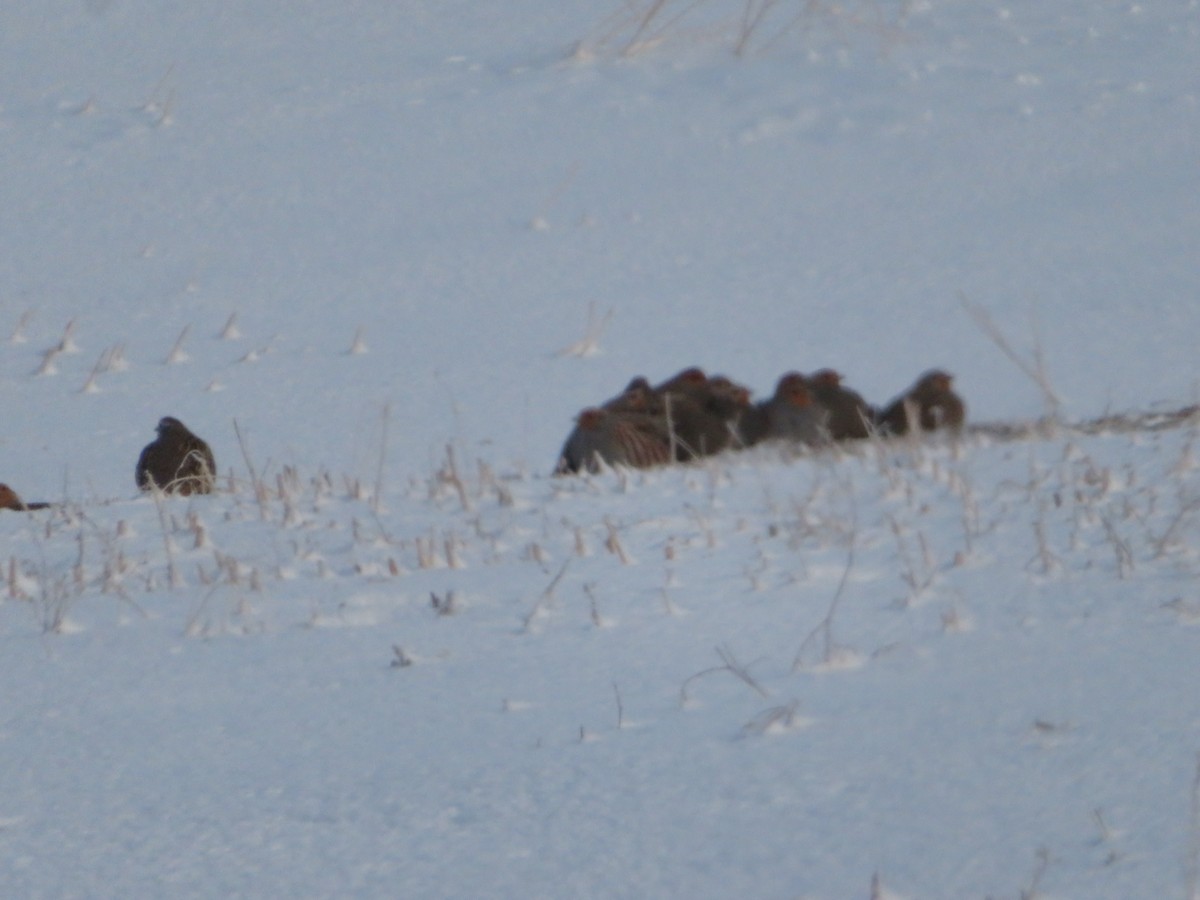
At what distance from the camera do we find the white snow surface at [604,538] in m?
2.68

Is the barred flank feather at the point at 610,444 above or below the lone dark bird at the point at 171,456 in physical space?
below

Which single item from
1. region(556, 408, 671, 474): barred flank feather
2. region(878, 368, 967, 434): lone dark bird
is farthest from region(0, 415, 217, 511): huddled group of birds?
region(878, 368, 967, 434): lone dark bird

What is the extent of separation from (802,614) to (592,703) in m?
0.65

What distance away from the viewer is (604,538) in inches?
180

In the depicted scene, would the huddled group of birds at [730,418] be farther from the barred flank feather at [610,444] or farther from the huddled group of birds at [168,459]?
the huddled group of birds at [168,459]

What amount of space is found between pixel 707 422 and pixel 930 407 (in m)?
1.00

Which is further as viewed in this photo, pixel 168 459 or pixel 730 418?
pixel 730 418

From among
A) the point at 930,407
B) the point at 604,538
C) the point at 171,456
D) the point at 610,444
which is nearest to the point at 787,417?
the point at 930,407

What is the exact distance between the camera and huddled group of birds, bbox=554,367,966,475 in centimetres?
712

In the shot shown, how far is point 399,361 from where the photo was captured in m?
11.3

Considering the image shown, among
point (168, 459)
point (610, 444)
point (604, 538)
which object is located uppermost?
point (168, 459)

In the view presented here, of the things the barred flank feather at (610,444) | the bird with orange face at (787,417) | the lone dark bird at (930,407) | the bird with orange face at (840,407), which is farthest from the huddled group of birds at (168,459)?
the lone dark bird at (930,407)

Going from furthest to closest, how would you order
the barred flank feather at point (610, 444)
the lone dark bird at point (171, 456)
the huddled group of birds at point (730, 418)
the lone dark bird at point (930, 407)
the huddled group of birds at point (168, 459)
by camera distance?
the lone dark bird at point (930, 407) < the lone dark bird at point (171, 456) < the huddled group of birds at point (168, 459) < the huddled group of birds at point (730, 418) < the barred flank feather at point (610, 444)

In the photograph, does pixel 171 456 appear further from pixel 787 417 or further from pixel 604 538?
pixel 604 538
